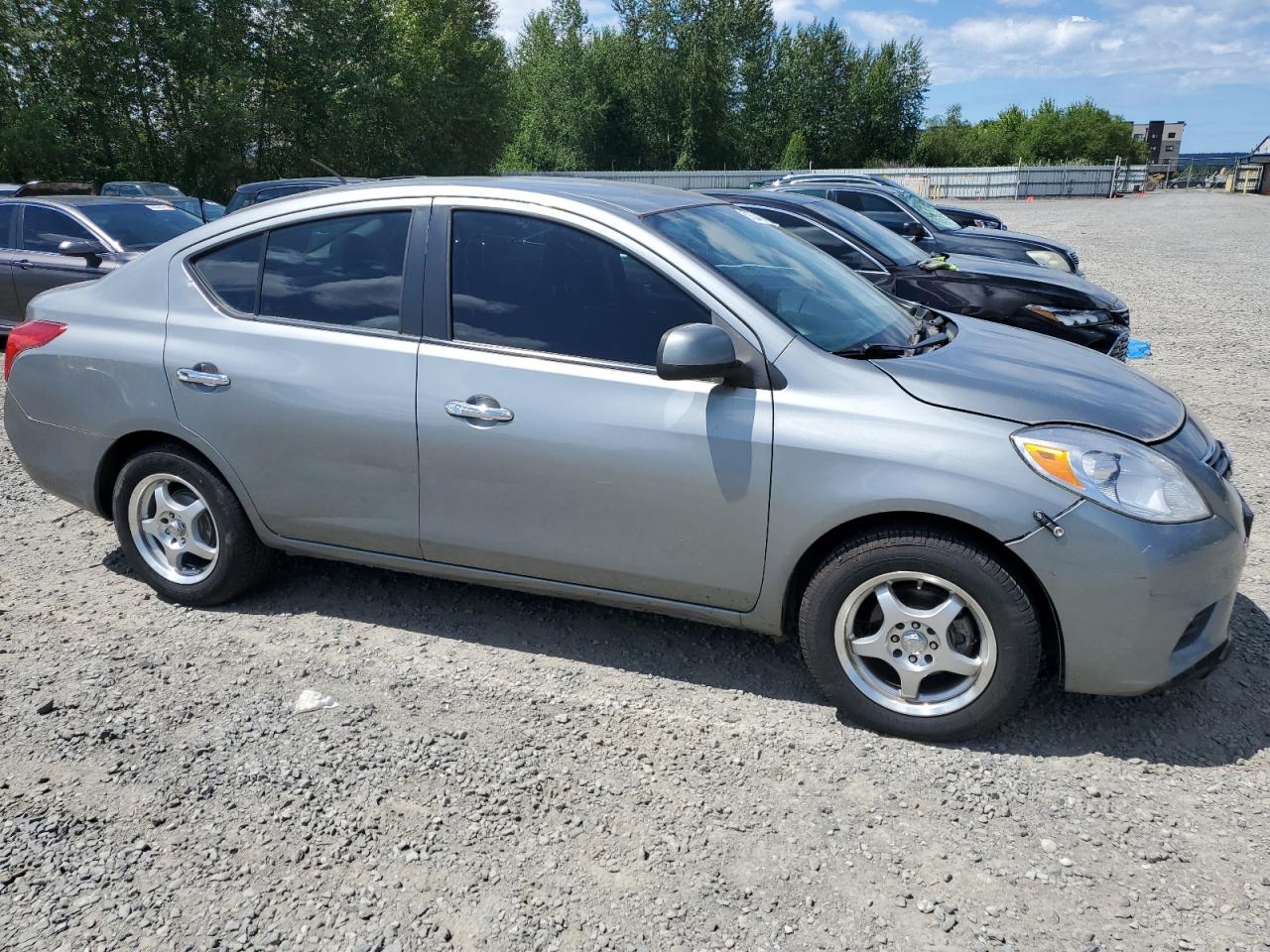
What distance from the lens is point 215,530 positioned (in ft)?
14.1

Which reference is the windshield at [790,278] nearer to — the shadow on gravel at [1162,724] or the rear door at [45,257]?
the shadow on gravel at [1162,724]

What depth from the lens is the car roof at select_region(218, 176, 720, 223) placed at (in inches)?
149

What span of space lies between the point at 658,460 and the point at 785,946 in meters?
1.53

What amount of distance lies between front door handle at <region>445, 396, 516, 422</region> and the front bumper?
1.75 m

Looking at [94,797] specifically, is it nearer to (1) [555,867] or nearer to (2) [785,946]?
(1) [555,867]

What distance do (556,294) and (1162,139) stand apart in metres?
145

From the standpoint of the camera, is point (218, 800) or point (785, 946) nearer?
point (785, 946)

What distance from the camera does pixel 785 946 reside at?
2510mm

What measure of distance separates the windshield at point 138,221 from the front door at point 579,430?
741 centimetres

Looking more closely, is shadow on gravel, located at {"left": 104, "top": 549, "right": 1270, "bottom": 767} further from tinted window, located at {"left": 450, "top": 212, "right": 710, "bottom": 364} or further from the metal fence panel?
the metal fence panel

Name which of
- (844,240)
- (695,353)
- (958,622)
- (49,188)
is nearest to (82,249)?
(844,240)

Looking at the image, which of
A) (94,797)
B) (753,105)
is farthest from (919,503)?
(753,105)

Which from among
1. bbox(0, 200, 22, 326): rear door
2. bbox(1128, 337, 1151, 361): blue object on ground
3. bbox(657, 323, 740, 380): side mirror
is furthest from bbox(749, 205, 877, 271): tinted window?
bbox(0, 200, 22, 326): rear door

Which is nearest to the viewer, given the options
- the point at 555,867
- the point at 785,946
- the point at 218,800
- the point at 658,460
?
the point at 785,946
